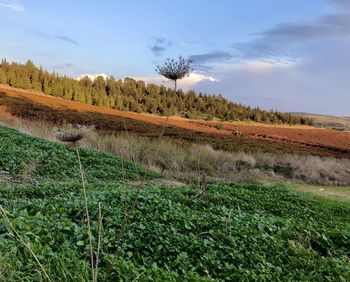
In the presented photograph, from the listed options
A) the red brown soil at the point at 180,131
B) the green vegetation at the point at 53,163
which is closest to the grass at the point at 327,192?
the green vegetation at the point at 53,163

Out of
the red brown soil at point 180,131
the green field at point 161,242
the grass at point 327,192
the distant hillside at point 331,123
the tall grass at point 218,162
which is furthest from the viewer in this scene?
the distant hillside at point 331,123

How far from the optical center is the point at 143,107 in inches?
1941

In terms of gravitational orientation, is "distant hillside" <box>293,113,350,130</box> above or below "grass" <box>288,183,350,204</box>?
above

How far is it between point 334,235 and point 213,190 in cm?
411

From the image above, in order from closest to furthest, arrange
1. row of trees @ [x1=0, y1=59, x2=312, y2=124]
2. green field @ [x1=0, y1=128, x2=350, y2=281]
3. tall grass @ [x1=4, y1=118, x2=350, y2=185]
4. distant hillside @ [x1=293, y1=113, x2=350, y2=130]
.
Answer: green field @ [x1=0, y1=128, x2=350, y2=281]
tall grass @ [x1=4, y1=118, x2=350, y2=185]
row of trees @ [x1=0, y1=59, x2=312, y2=124]
distant hillside @ [x1=293, y1=113, x2=350, y2=130]

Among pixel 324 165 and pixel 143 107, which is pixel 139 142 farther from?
pixel 143 107

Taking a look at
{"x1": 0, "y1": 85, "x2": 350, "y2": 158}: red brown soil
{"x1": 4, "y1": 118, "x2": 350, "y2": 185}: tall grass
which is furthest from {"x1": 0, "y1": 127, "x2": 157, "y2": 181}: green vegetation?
{"x1": 0, "y1": 85, "x2": 350, "y2": 158}: red brown soil

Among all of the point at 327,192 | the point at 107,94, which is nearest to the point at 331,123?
the point at 107,94

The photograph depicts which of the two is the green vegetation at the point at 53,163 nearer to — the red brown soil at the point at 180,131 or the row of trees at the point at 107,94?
the red brown soil at the point at 180,131

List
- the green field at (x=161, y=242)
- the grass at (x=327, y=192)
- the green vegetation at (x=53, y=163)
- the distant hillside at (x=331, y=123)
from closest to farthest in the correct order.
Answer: the green field at (x=161, y=242) < the green vegetation at (x=53, y=163) < the grass at (x=327, y=192) < the distant hillside at (x=331, y=123)

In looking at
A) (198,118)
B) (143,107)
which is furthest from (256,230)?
(198,118)

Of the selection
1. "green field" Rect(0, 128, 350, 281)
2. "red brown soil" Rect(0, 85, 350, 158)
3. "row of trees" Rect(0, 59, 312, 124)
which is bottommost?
"red brown soil" Rect(0, 85, 350, 158)

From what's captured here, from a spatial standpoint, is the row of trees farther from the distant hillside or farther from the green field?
the green field

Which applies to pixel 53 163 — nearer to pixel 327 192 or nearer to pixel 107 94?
pixel 327 192
